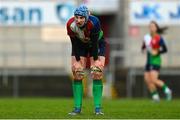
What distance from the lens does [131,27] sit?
1208 inches

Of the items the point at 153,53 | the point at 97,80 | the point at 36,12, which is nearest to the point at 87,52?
the point at 97,80

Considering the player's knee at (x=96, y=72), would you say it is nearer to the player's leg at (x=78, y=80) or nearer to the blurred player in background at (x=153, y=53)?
the player's leg at (x=78, y=80)

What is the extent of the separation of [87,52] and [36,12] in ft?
55.9

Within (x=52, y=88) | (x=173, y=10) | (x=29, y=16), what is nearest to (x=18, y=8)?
(x=29, y=16)

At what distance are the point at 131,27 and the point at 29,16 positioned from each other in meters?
3.94

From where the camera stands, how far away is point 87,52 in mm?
13945

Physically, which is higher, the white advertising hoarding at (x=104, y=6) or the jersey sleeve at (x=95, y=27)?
the white advertising hoarding at (x=104, y=6)

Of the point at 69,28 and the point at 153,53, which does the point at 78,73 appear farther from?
the point at 153,53

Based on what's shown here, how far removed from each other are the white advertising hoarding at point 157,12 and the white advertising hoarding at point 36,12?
2.55 meters

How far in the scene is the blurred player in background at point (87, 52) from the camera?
13414mm

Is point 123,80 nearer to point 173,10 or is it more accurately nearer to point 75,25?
point 173,10

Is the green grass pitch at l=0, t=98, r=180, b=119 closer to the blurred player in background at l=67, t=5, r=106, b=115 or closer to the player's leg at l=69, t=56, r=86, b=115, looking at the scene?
the player's leg at l=69, t=56, r=86, b=115

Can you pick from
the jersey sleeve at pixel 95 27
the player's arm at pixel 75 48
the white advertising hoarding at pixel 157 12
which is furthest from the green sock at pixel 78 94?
the white advertising hoarding at pixel 157 12

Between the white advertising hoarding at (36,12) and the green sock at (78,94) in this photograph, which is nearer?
the green sock at (78,94)
